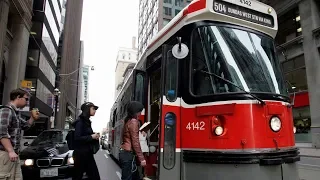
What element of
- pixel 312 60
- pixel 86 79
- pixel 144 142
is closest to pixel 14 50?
pixel 144 142

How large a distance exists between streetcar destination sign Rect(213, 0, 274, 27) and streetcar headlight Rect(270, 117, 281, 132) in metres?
1.80

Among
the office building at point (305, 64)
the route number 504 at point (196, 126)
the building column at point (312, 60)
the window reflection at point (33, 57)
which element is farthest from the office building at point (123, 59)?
the route number 504 at point (196, 126)

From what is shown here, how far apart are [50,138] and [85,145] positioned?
16.2ft

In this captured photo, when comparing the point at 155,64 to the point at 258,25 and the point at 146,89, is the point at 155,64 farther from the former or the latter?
the point at 258,25

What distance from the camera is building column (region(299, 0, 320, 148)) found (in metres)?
20.3

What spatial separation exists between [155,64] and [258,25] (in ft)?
7.37

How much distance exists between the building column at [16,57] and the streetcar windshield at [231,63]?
23.3m

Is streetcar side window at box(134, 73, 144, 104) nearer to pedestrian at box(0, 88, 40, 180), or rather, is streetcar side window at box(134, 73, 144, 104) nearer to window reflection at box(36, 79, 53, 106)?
pedestrian at box(0, 88, 40, 180)

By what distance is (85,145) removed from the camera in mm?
5551

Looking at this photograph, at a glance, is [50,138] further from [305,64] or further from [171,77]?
[305,64]

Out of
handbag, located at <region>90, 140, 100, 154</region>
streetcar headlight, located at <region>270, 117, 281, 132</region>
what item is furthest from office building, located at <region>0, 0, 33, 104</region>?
streetcar headlight, located at <region>270, 117, 281, 132</region>

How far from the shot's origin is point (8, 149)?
13.9 ft

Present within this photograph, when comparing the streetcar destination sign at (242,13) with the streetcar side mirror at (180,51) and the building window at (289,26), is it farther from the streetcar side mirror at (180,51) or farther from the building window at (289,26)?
the building window at (289,26)

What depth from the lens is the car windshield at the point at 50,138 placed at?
380 inches
